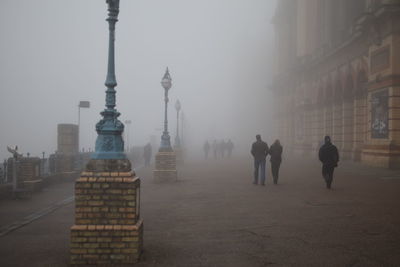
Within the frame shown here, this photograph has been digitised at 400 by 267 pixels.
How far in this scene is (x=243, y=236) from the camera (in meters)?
7.13

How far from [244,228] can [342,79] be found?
2489 cm

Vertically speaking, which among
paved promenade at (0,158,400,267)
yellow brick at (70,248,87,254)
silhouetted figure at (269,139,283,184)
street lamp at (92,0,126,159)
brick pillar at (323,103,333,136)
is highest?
brick pillar at (323,103,333,136)

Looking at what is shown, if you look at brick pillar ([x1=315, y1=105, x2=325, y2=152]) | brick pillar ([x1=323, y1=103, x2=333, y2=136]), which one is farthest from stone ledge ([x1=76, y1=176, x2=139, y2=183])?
brick pillar ([x1=315, y1=105, x2=325, y2=152])

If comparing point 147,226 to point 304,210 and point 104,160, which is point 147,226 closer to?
point 104,160

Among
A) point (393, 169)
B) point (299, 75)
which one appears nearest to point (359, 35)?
point (393, 169)

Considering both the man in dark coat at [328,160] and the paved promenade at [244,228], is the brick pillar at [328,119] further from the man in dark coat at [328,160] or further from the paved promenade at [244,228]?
the paved promenade at [244,228]

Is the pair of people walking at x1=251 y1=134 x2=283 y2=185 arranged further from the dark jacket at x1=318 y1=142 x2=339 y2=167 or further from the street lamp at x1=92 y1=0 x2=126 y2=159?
the street lamp at x1=92 y1=0 x2=126 y2=159

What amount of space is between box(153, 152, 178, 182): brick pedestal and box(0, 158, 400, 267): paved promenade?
378 cm

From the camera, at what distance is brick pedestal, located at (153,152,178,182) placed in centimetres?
1739

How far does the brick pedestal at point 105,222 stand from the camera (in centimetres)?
559

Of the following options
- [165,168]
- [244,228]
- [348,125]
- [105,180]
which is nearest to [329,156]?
[165,168]

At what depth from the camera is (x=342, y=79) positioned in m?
30.2

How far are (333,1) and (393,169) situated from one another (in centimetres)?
1924

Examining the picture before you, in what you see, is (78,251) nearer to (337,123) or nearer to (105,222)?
(105,222)
